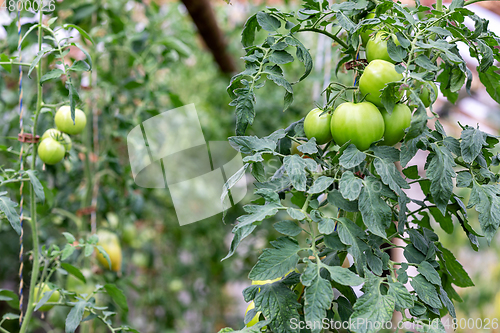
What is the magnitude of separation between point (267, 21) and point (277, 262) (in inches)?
14.4

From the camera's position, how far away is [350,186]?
1.58 ft

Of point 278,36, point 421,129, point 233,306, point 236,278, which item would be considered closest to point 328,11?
point 278,36

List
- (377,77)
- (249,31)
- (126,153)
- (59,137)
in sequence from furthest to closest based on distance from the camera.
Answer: (126,153)
(59,137)
(249,31)
(377,77)

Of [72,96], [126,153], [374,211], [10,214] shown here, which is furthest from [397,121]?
A: [126,153]

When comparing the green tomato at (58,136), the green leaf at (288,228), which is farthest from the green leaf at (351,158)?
the green tomato at (58,136)

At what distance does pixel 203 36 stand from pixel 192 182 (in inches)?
33.4

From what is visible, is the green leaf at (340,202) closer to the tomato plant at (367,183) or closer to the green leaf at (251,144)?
the tomato plant at (367,183)

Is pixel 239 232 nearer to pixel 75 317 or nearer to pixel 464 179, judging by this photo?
pixel 464 179

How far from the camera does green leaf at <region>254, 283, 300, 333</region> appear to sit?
1.58 ft

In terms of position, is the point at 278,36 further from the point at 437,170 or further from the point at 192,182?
the point at 192,182

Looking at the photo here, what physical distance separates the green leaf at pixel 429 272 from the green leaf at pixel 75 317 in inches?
23.7

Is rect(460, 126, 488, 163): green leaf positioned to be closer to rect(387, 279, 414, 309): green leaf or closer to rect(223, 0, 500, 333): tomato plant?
rect(223, 0, 500, 333): tomato plant

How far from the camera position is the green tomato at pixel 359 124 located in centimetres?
53

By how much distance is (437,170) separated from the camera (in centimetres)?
50
